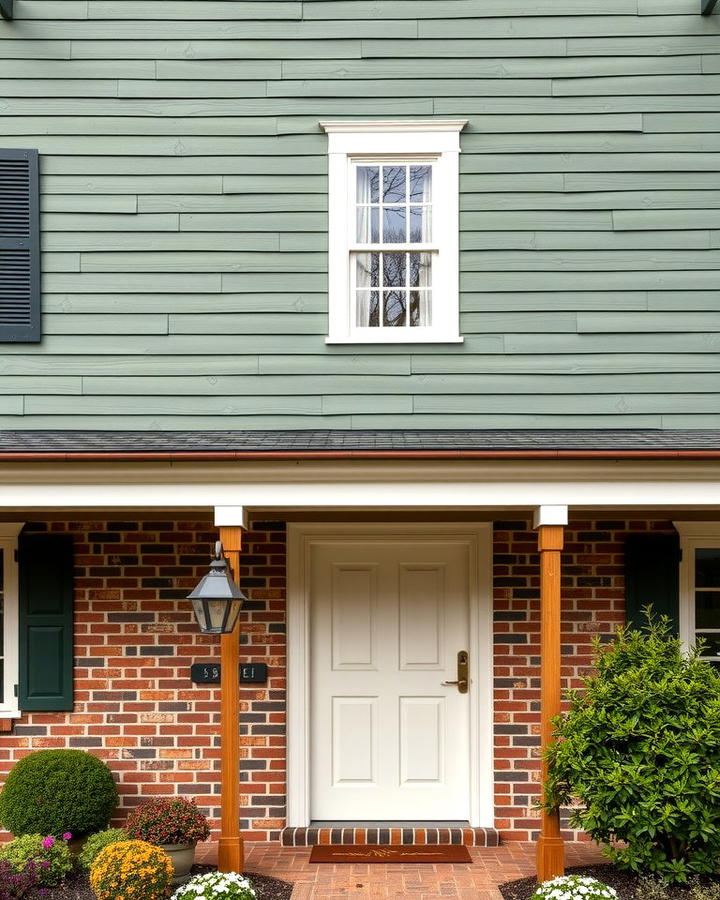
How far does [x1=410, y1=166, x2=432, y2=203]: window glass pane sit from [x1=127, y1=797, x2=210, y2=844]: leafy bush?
4.49 meters

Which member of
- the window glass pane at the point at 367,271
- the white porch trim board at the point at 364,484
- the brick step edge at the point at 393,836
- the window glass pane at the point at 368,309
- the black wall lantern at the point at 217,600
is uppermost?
the window glass pane at the point at 367,271

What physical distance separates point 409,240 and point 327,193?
696 millimetres

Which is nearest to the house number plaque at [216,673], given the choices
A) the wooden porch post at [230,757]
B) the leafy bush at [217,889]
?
the wooden porch post at [230,757]

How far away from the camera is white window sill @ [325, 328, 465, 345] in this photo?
20.9 ft

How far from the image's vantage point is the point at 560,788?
197 inches

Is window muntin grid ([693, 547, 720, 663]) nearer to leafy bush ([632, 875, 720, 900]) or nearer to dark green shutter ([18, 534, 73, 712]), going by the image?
leafy bush ([632, 875, 720, 900])

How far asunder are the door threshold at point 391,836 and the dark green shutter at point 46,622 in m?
1.83

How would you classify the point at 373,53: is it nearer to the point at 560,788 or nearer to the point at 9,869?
the point at 560,788

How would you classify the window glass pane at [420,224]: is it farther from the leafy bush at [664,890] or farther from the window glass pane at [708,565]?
the leafy bush at [664,890]

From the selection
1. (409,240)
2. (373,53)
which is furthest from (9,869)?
(373,53)

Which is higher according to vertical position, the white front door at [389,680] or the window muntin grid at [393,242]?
the window muntin grid at [393,242]

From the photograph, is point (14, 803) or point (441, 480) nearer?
point (441, 480)

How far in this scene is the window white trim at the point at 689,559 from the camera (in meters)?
6.30

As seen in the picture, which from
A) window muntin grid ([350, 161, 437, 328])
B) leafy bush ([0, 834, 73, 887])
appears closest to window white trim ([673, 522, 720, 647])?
window muntin grid ([350, 161, 437, 328])
